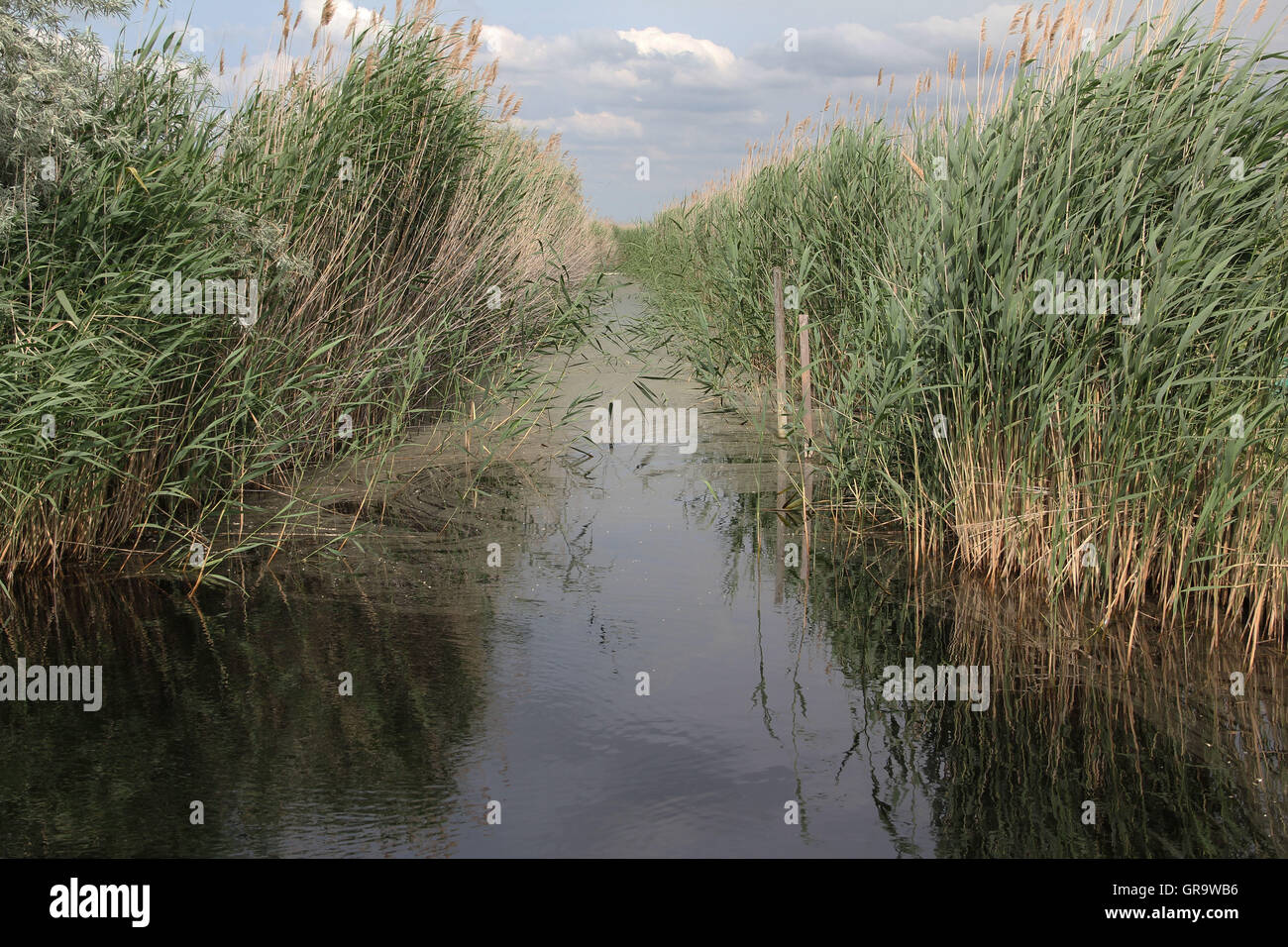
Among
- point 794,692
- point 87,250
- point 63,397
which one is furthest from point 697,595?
point 87,250

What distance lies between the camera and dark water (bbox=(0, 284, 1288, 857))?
3.08 meters

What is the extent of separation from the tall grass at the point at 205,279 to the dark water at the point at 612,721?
60 centimetres

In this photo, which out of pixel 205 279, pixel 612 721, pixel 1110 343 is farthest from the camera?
pixel 205 279

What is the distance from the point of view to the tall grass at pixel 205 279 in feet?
16.2

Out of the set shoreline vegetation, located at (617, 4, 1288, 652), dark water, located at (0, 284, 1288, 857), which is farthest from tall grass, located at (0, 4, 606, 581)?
Result: shoreline vegetation, located at (617, 4, 1288, 652)

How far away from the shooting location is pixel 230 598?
5008mm

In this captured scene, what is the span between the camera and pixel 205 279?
561 centimetres

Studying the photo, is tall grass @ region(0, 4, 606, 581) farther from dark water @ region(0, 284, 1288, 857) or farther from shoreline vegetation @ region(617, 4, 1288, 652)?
shoreline vegetation @ region(617, 4, 1288, 652)

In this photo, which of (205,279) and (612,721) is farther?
(205,279)

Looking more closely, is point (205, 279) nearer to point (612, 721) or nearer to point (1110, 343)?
point (612, 721)

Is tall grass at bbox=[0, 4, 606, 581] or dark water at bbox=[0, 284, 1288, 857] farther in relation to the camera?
tall grass at bbox=[0, 4, 606, 581]

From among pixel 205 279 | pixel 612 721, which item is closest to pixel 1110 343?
pixel 612 721

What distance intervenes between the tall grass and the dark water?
23.7 inches

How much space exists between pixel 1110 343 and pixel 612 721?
2.96 m
